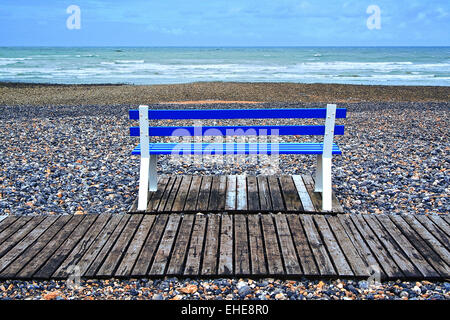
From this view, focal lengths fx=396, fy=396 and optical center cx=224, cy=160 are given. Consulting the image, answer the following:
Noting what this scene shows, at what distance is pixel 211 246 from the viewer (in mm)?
3686

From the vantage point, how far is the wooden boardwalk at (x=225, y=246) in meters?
3.29

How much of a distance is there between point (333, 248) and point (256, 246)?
0.70m

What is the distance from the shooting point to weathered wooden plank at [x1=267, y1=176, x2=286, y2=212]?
4.56m

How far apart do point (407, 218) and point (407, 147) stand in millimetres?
4077

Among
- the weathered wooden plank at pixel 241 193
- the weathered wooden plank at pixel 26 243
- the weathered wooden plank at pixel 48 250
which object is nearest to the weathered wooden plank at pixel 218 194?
the weathered wooden plank at pixel 241 193

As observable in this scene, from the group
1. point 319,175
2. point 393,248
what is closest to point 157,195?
point 319,175

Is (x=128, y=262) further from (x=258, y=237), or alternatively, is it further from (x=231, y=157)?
(x=231, y=157)

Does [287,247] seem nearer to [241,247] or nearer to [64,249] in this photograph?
[241,247]

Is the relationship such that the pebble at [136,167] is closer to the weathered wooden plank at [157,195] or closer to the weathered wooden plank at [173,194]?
the weathered wooden plank at [157,195]

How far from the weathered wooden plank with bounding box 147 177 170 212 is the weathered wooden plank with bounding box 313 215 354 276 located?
6.02 ft

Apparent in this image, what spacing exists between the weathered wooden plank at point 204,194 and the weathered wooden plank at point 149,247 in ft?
1.47
